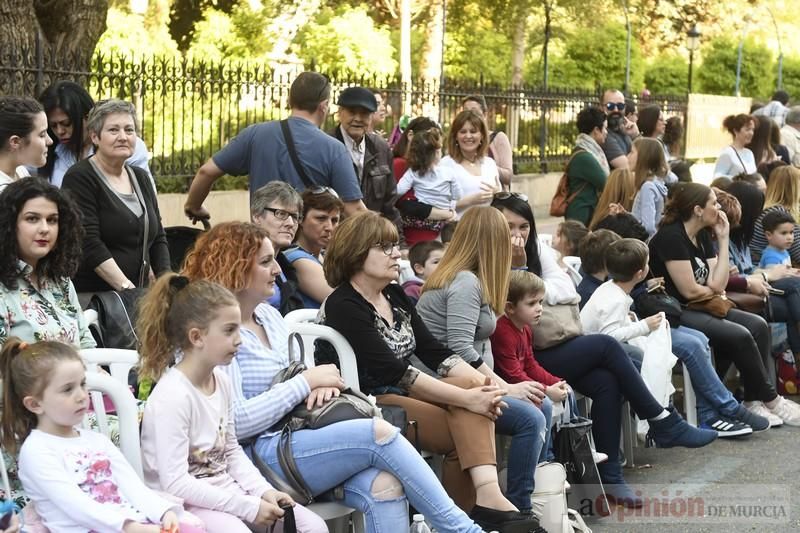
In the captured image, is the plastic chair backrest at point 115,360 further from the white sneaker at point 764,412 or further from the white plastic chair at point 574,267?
the white sneaker at point 764,412

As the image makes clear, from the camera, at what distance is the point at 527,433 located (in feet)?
19.6

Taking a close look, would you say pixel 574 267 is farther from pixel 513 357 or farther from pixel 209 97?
pixel 209 97

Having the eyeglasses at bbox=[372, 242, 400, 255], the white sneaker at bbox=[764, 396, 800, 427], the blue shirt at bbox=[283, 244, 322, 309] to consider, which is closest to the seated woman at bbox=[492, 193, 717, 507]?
the blue shirt at bbox=[283, 244, 322, 309]

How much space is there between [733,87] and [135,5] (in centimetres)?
2354

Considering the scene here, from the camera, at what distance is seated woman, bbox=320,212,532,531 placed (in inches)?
220

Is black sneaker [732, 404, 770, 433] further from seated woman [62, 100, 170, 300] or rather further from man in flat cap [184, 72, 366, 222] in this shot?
seated woman [62, 100, 170, 300]

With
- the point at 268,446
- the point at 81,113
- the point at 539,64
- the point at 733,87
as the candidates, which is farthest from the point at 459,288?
the point at 733,87

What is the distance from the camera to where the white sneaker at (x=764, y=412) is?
8836 millimetres

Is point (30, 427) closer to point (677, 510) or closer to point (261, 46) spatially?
point (677, 510)

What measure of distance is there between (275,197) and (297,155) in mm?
1188

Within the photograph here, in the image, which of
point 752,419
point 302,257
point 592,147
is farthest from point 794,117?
point 302,257

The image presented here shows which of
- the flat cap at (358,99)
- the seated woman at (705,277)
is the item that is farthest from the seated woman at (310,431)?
the seated woman at (705,277)

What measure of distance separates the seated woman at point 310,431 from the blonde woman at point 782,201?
20.7 ft

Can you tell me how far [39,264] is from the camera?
16.3ft
